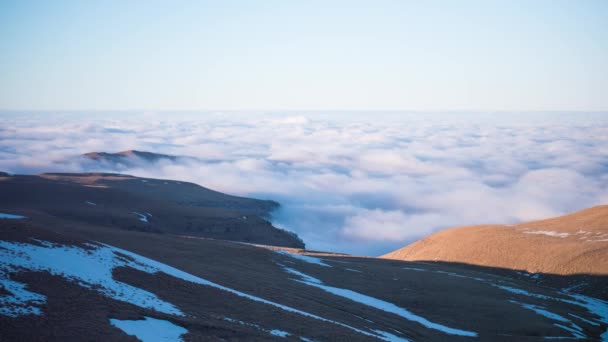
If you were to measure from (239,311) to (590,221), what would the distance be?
228 ft

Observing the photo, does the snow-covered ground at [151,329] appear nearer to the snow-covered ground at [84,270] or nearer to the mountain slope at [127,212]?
the snow-covered ground at [84,270]

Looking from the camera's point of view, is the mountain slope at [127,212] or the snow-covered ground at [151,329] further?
the mountain slope at [127,212]

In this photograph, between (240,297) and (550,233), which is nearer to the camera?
(240,297)

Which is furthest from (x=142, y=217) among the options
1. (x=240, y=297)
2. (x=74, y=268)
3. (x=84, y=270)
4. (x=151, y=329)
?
(x=151, y=329)

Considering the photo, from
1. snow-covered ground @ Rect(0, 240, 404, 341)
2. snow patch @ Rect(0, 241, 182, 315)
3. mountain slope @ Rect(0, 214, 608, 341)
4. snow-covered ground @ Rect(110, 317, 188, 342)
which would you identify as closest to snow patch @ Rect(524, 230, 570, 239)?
mountain slope @ Rect(0, 214, 608, 341)

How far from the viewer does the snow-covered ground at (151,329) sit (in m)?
18.3

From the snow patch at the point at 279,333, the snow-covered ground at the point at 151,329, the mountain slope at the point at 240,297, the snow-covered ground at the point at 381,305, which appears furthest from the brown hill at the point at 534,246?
the snow-covered ground at the point at 151,329

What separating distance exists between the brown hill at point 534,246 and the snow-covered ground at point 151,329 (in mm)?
54002

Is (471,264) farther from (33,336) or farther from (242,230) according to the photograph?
(33,336)

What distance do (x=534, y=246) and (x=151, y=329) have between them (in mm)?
63058

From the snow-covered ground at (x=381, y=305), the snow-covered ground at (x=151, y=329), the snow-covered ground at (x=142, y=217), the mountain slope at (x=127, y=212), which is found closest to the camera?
the snow-covered ground at (x=151, y=329)

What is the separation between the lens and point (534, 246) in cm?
6812

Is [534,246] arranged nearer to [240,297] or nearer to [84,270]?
[240,297]

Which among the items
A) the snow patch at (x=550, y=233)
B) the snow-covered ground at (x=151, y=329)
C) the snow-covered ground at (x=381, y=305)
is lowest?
the snow-covered ground at (x=381, y=305)
